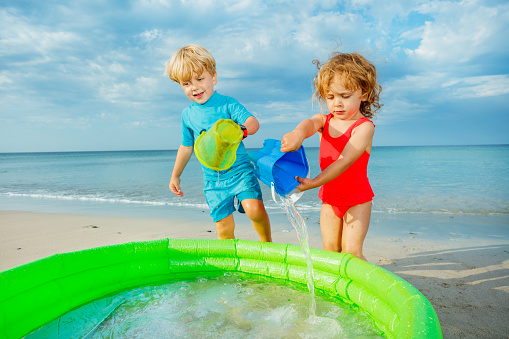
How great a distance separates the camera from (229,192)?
2.86m

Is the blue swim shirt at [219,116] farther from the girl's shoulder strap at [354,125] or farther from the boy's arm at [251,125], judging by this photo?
the girl's shoulder strap at [354,125]

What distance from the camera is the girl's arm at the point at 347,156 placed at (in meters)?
2.16

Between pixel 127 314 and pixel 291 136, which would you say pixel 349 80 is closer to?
pixel 291 136

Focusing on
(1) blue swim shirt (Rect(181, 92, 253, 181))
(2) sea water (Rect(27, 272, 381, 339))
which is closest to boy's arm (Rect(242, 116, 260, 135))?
(1) blue swim shirt (Rect(181, 92, 253, 181))

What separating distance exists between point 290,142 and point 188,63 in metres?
1.16

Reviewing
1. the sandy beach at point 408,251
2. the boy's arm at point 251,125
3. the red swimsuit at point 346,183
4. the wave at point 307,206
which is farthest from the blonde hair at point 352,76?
the wave at point 307,206

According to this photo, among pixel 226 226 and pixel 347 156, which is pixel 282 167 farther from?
pixel 226 226

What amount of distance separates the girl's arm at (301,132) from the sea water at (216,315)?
0.98m

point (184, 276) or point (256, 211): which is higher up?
point (256, 211)

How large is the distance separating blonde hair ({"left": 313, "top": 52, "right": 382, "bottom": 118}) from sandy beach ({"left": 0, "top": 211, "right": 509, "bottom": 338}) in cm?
151

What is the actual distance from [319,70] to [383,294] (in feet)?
4.88

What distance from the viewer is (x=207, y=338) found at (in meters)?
1.79

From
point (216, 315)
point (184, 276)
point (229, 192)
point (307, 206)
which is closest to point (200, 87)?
point (229, 192)

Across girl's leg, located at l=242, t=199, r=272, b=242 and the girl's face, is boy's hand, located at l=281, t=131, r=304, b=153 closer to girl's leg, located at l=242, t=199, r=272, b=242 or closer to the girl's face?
the girl's face
